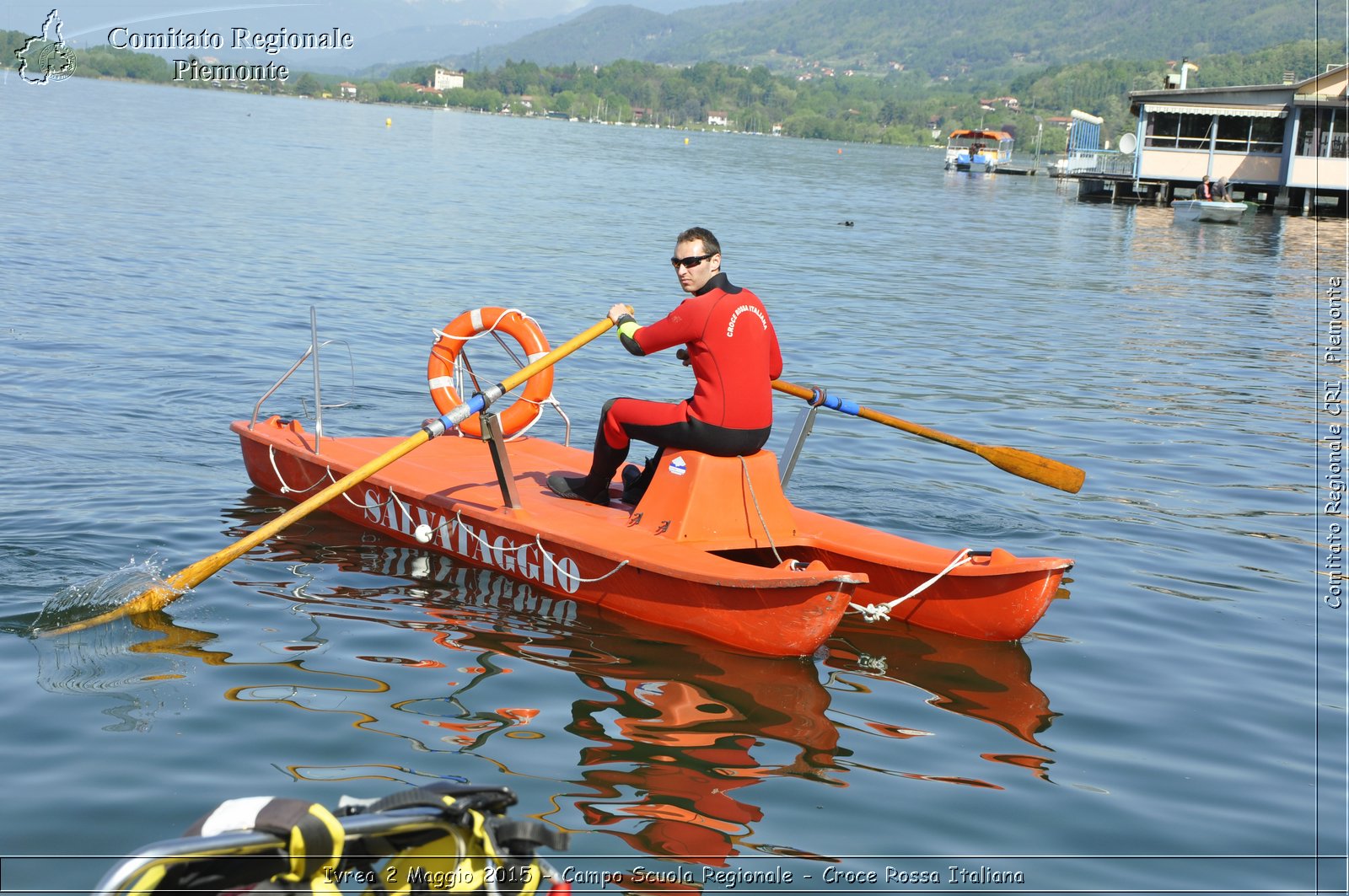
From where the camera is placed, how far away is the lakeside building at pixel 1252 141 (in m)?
45.3

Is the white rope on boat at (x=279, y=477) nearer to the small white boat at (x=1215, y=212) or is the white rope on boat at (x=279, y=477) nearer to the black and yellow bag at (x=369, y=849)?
the black and yellow bag at (x=369, y=849)

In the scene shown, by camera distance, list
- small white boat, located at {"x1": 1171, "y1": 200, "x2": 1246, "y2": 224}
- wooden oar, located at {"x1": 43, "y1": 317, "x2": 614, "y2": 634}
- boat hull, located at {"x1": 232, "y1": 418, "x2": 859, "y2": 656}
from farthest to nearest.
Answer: small white boat, located at {"x1": 1171, "y1": 200, "x2": 1246, "y2": 224}, wooden oar, located at {"x1": 43, "y1": 317, "x2": 614, "y2": 634}, boat hull, located at {"x1": 232, "y1": 418, "x2": 859, "y2": 656}

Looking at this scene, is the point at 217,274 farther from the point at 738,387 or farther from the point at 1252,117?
the point at 1252,117

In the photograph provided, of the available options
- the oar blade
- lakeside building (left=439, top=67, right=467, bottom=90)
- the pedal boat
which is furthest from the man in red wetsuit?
lakeside building (left=439, top=67, right=467, bottom=90)

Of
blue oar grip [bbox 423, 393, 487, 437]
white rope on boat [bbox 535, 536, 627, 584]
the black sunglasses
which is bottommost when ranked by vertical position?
white rope on boat [bbox 535, 536, 627, 584]

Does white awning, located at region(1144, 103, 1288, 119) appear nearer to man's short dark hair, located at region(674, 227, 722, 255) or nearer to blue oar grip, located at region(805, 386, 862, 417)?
blue oar grip, located at region(805, 386, 862, 417)

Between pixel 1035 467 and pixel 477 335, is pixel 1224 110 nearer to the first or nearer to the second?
pixel 1035 467

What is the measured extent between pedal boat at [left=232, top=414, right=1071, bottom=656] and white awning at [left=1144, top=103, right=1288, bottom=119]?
146 ft

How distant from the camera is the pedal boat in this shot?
7188mm

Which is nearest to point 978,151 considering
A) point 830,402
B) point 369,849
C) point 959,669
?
point 830,402

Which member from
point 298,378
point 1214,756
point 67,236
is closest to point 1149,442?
point 1214,756

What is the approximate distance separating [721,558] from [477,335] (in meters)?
3.50

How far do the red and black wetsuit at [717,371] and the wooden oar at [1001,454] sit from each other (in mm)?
962

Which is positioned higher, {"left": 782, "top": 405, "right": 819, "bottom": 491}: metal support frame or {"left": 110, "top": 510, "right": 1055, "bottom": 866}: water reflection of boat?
{"left": 782, "top": 405, "right": 819, "bottom": 491}: metal support frame
